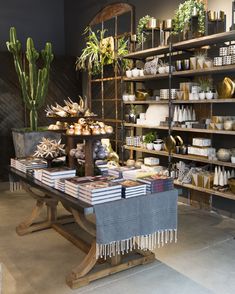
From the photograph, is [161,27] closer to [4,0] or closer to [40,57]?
[40,57]

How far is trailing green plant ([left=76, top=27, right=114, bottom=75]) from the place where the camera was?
5723 millimetres

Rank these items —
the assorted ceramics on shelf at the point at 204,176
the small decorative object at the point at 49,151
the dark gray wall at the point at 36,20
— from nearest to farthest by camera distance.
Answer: the small decorative object at the point at 49,151 < the assorted ceramics on shelf at the point at 204,176 < the dark gray wall at the point at 36,20

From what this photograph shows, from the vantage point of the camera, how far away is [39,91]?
6.03 m

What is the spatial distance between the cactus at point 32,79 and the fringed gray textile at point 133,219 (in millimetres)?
3829

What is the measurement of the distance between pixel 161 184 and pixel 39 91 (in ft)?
12.9

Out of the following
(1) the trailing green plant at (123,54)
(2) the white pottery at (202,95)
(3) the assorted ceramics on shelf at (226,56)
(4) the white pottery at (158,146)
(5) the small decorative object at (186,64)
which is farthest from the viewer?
(1) the trailing green plant at (123,54)

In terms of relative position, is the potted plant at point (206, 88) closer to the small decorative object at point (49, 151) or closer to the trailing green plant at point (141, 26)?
the trailing green plant at point (141, 26)

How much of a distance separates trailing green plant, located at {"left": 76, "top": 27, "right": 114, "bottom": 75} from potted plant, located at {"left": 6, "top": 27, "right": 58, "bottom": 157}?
0.69 m

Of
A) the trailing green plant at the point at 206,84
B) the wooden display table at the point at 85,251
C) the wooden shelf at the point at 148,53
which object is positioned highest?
the wooden shelf at the point at 148,53

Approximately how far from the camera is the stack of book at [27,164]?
328cm

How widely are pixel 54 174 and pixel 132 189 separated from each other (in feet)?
2.27

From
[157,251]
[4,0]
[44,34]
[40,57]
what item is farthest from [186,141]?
[4,0]

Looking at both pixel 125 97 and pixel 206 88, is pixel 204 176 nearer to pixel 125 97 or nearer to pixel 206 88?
pixel 206 88

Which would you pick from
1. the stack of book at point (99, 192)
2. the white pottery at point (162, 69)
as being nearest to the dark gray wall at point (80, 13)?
the white pottery at point (162, 69)
